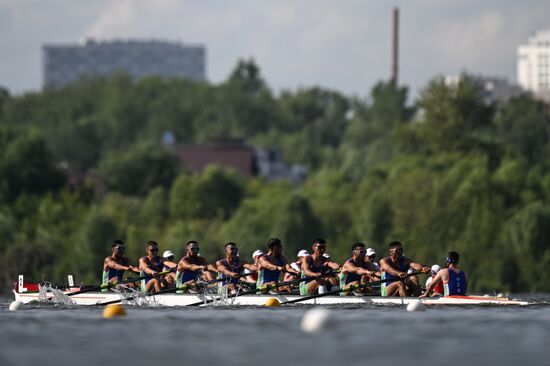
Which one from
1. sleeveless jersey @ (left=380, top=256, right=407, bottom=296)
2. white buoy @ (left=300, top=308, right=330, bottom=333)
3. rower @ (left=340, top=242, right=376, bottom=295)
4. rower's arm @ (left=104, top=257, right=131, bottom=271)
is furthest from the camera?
rower's arm @ (left=104, top=257, right=131, bottom=271)

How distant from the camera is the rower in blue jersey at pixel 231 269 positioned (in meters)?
31.6

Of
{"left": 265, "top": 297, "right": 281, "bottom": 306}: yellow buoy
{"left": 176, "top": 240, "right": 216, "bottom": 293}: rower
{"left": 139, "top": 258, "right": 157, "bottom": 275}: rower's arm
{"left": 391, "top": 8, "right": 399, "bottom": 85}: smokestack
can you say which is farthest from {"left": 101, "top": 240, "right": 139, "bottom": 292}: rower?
{"left": 391, "top": 8, "right": 399, "bottom": 85}: smokestack

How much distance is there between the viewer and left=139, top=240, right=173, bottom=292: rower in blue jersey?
32.7 meters

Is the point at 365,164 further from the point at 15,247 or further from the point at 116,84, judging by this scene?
the point at 116,84

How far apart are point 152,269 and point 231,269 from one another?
1.91 m

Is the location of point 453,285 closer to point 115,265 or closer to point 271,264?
point 271,264

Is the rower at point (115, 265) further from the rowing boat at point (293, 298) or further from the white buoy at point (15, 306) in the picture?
the white buoy at point (15, 306)

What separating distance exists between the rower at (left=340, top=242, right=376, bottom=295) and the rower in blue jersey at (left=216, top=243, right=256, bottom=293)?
195 cm

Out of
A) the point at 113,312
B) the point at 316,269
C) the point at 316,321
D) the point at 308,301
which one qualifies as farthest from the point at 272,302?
the point at 316,321

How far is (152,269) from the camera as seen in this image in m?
32.9

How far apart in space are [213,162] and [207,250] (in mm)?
32872

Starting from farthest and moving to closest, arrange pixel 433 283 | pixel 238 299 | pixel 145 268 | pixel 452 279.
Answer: pixel 145 268 → pixel 238 299 → pixel 433 283 → pixel 452 279

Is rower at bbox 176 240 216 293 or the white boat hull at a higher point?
rower at bbox 176 240 216 293

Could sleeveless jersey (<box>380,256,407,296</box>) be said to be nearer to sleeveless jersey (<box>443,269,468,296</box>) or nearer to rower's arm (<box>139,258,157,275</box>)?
sleeveless jersey (<box>443,269,468,296</box>)
